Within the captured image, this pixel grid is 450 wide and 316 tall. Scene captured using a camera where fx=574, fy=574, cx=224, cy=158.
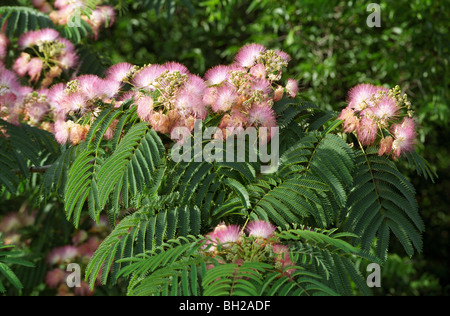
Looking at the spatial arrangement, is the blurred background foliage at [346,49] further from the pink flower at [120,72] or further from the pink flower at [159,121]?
the pink flower at [159,121]

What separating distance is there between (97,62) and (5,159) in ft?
5.03

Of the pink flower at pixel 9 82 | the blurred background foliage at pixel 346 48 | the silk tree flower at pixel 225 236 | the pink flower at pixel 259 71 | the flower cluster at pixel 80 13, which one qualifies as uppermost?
the blurred background foliage at pixel 346 48

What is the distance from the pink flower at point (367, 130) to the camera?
86.5 inches

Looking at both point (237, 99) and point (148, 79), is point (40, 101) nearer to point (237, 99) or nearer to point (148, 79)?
point (148, 79)

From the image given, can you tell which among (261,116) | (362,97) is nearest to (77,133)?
(261,116)

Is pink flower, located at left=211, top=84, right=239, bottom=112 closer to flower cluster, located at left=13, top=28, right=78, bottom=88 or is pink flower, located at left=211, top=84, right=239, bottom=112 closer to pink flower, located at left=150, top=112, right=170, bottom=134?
pink flower, located at left=150, top=112, right=170, bottom=134

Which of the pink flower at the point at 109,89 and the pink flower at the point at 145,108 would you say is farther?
the pink flower at the point at 109,89

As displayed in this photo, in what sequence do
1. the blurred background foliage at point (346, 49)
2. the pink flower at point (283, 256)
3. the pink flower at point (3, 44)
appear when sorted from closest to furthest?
the pink flower at point (283, 256) < the pink flower at point (3, 44) < the blurred background foliage at point (346, 49)

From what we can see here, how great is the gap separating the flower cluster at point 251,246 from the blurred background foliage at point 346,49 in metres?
2.68

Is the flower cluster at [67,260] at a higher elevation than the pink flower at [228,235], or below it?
higher

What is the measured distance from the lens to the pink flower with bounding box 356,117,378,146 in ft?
7.21

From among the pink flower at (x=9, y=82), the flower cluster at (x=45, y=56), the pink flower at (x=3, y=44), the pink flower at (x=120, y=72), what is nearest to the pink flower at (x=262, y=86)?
the pink flower at (x=120, y=72)

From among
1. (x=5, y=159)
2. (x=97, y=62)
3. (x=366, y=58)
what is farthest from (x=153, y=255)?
(x=366, y=58)
